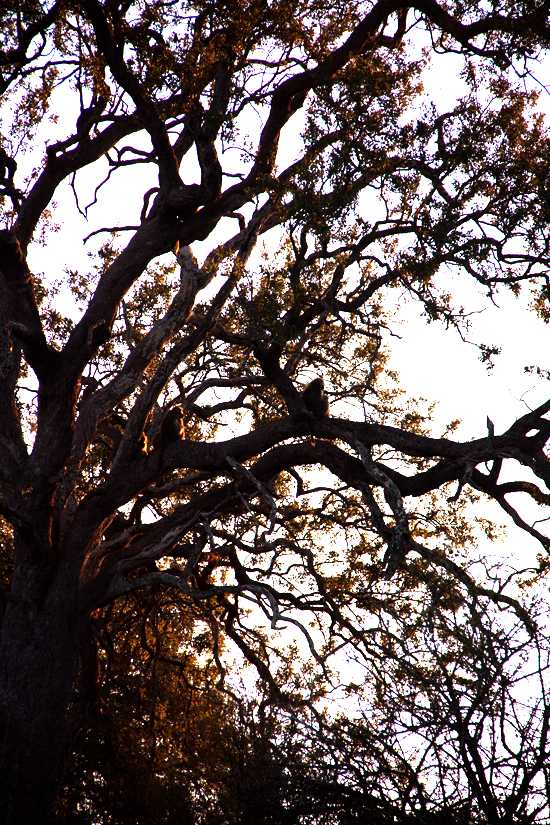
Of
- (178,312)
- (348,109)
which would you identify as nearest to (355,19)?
(348,109)

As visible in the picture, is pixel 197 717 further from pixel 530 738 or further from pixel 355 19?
pixel 355 19

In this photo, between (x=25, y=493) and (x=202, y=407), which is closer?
(x=25, y=493)

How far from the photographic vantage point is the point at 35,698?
11.9m

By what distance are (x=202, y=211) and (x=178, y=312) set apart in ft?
6.58

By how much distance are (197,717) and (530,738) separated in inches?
356

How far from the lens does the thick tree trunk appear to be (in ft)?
37.2

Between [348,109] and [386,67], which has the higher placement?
[386,67]

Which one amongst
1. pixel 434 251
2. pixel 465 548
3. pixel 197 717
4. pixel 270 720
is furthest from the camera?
pixel 197 717

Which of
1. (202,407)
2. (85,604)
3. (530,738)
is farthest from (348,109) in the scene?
(530,738)

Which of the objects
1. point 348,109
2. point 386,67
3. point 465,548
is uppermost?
point 386,67

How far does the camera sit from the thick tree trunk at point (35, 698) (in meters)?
11.4

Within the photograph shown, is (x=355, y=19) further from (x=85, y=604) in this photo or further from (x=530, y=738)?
(x=530, y=738)

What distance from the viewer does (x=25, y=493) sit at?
485 inches

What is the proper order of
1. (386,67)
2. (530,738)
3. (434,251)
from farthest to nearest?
(386,67), (434,251), (530,738)
